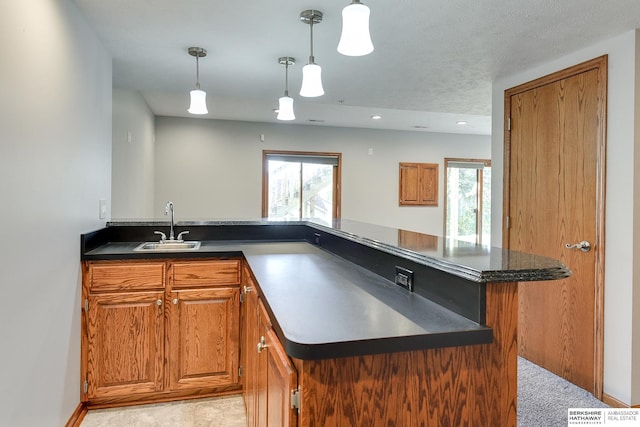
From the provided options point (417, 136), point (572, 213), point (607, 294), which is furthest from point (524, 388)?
point (417, 136)

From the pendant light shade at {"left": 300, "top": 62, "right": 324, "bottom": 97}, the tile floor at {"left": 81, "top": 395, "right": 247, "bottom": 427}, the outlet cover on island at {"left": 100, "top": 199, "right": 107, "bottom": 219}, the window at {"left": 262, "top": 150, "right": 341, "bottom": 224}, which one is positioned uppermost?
the pendant light shade at {"left": 300, "top": 62, "right": 324, "bottom": 97}

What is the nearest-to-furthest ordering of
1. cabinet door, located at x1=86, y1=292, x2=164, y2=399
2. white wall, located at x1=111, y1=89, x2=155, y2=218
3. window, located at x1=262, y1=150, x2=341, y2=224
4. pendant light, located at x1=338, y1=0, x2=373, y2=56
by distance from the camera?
1. pendant light, located at x1=338, y1=0, x2=373, y2=56
2. cabinet door, located at x1=86, y1=292, x2=164, y2=399
3. white wall, located at x1=111, y1=89, x2=155, y2=218
4. window, located at x1=262, y1=150, x2=341, y2=224

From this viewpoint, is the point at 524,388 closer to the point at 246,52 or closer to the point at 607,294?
the point at 607,294

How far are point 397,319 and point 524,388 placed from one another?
2.01 meters

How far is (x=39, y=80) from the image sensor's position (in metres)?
1.68

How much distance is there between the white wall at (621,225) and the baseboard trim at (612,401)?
0.02 metres

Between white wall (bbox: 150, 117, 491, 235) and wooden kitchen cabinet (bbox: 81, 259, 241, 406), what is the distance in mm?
3615

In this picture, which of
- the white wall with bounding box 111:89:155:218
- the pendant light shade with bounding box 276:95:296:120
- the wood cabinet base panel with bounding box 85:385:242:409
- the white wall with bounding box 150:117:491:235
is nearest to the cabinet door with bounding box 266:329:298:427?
the wood cabinet base panel with bounding box 85:385:242:409

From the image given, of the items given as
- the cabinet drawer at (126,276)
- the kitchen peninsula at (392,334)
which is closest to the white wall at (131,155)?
the cabinet drawer at (126,276)

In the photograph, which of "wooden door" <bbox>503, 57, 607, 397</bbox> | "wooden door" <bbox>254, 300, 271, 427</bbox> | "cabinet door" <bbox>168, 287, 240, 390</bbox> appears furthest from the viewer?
"wooden door" <bbox>503, 57, 607, 397</bbox>

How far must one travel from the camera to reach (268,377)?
132 centimetres

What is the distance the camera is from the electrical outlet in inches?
57.4

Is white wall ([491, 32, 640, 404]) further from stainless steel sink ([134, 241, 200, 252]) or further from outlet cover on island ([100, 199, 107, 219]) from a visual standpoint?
outlet cover on island ([100, 199, 107, 219])

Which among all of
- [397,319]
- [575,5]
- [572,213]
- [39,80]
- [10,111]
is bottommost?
[397,319]
